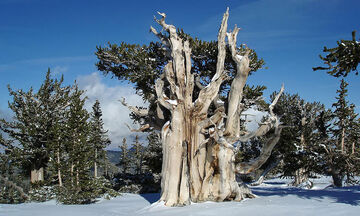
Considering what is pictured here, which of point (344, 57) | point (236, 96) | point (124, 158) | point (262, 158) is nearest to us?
point (344, 57)

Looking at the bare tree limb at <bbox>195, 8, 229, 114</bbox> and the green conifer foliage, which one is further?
the bare tree limb at <bbox>195, 8, 229, 114</bbox>

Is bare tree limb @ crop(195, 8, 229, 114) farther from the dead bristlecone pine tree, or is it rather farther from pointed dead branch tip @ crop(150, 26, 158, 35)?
pointed dead branch tip @ crop(150, 26, 158, 35)

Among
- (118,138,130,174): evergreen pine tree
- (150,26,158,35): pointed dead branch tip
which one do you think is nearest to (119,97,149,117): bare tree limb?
(150,26,158,35): pointed dead branch tip

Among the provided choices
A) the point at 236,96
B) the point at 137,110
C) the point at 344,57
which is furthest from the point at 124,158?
the point at 344,57

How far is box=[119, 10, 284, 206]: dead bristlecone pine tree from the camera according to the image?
34.9ft

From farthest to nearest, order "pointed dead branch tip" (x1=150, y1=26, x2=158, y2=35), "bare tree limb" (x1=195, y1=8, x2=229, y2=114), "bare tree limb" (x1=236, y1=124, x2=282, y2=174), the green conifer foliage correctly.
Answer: "pointed dead branch tip" (x1=150, y1=26, x2=158, y2=35)
"bare tree limb" (x1=236, y1=124, x2=282, y2=174)
"bare tree limb" (x1=195, y1=8, x2=229, y2=114)
the green conifer foliage

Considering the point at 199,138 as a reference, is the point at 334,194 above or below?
below

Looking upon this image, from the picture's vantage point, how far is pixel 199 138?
11.5 meters

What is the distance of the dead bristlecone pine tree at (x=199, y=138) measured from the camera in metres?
10.6

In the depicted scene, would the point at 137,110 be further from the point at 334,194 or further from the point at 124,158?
the point at 124,158

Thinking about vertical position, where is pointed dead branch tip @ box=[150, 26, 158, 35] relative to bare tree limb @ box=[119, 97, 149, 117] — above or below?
above

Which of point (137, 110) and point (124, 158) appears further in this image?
point (124, 158)

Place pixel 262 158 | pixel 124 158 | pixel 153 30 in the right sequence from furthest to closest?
pixel 124 158 < pixel 153 30 < pixel 262 158

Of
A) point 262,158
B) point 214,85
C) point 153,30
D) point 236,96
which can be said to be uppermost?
point 153,30
